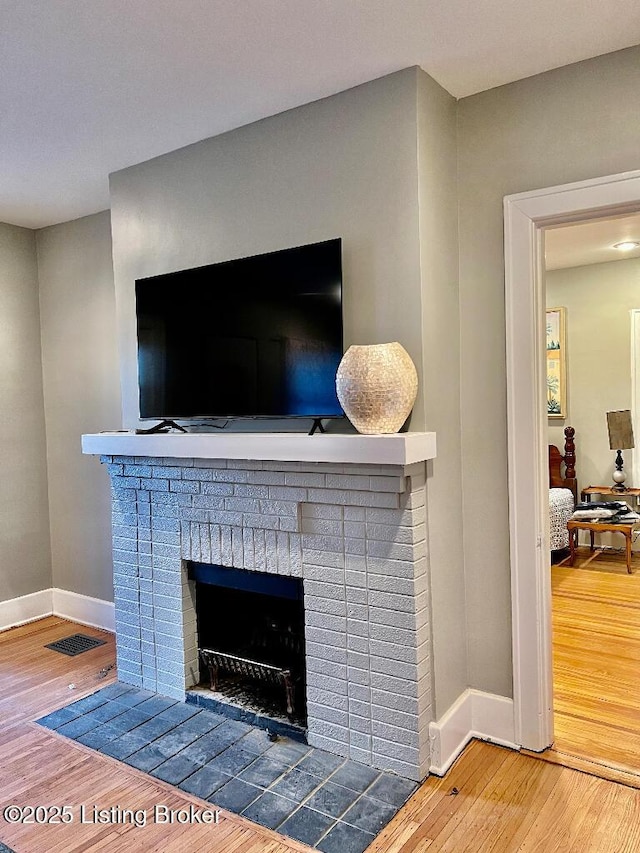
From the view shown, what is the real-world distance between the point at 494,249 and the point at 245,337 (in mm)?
1007

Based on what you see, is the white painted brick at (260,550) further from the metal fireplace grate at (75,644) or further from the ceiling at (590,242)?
the ceiling at (590,242)

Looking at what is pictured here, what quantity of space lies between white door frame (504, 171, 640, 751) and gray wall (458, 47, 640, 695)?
41 millimetres

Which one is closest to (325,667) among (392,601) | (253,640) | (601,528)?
(392,601)

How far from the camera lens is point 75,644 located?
361cm

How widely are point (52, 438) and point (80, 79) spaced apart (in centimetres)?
245

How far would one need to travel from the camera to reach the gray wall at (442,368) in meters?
2.24

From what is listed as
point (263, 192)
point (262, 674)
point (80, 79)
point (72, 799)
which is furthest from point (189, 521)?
point (80, 79)

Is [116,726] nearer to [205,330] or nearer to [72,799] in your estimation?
[72,799]

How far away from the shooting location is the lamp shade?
5.18 metres

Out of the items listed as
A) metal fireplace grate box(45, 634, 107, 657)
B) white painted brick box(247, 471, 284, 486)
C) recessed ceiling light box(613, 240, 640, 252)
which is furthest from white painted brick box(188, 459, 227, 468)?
recessed ceiling light box(613, 240, 640, 252)

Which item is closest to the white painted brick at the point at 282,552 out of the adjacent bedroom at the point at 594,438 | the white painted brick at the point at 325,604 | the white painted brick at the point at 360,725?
the white painted brick at the point at 325,604

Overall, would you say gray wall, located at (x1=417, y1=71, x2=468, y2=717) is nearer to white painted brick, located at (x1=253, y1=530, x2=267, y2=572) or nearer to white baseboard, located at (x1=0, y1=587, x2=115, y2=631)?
white painted brick, located at (x1=253, y1=530, x2=267, y2=572)

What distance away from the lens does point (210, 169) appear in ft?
9.05

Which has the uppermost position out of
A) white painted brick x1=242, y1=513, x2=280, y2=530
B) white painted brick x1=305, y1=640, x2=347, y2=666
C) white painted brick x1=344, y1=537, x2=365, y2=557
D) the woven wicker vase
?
the woven wicker vase
